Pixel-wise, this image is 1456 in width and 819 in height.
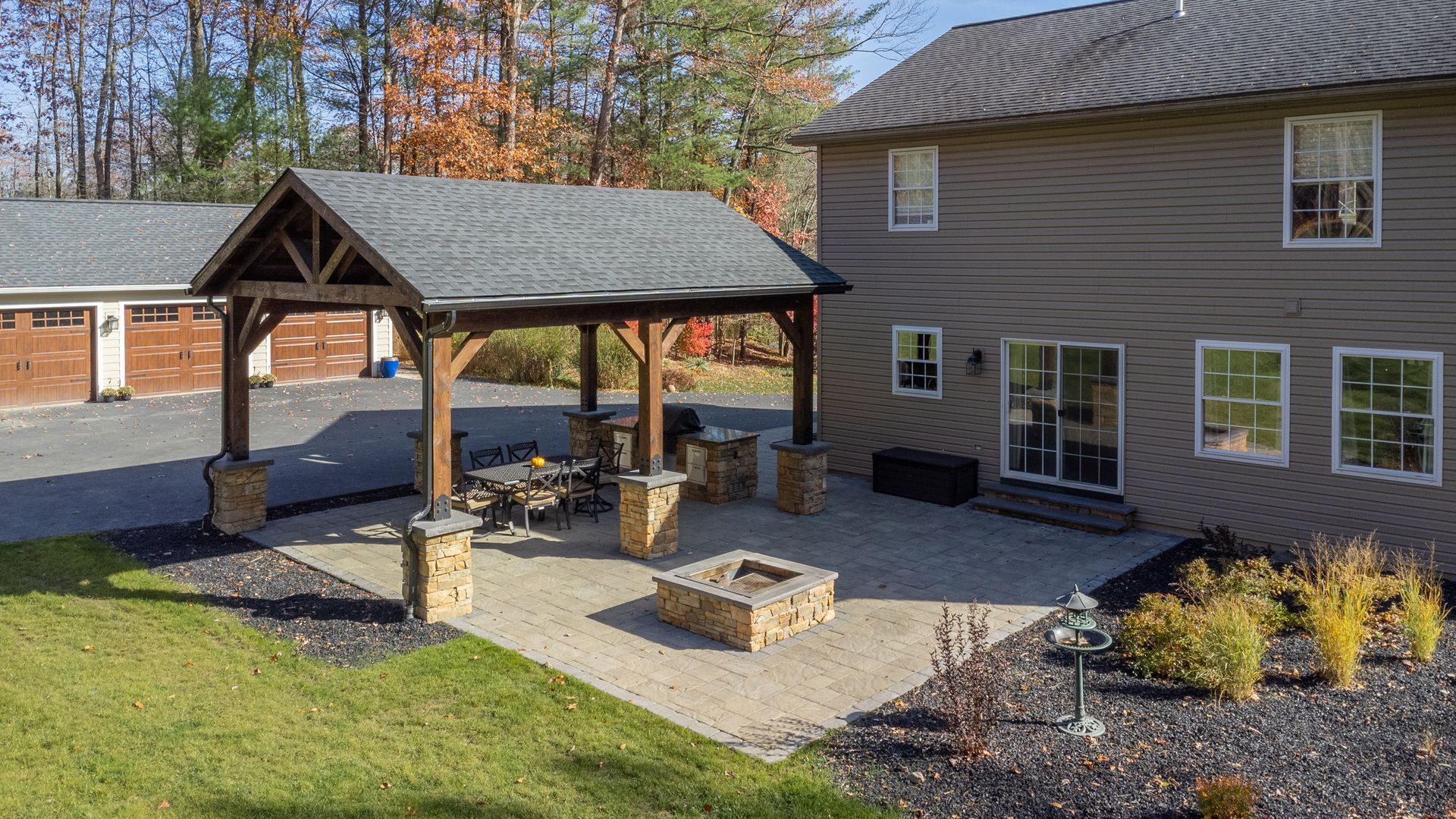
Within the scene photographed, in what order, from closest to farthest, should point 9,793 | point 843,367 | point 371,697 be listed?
point 9,793 → point 371,697 → point 843,367

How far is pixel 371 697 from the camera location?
7605mm

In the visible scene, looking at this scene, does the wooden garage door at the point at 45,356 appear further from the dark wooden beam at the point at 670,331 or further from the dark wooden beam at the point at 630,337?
the dark wooden beam at the point at 630,337

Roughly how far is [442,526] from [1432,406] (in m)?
9.73

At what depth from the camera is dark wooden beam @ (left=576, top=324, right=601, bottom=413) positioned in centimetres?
1523

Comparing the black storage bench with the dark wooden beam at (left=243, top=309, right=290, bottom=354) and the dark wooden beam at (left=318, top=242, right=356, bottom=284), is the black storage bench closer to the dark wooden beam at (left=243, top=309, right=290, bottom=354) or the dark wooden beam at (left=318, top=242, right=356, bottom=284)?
the dark wooden beam at (left=318, top=242, right=356, bottom=284)

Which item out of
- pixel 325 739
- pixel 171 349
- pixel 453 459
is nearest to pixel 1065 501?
pixel 453 459

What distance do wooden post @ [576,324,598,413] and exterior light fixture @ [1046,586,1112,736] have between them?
918 centimetres

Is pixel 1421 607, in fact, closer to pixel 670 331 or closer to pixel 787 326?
pixel 787 326

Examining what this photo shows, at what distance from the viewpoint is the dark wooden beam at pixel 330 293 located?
370 inches

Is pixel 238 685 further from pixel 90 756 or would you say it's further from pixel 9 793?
pixel 9 793

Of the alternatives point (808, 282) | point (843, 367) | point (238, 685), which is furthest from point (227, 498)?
point (843, 367)

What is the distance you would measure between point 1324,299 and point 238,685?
1101 centimetres

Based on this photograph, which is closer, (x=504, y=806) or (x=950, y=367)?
(x=504, y=806)

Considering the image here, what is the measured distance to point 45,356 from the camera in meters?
22.1
